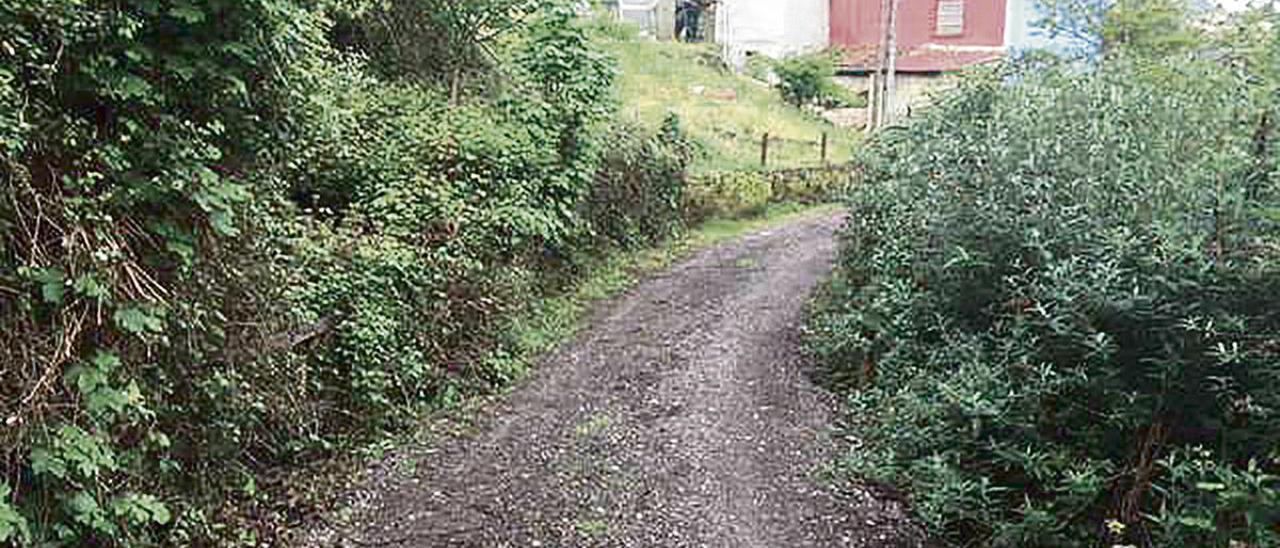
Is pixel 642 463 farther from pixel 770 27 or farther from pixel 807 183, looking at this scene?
pixel 770 27

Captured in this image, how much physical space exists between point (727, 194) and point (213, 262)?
13.4m

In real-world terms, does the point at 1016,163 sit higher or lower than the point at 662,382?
higher

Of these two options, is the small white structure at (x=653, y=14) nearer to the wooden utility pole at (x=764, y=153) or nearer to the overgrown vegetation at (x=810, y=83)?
the overgrown vegetation at (x=810, y=83)

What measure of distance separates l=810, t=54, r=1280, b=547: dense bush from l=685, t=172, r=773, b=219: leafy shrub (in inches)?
348

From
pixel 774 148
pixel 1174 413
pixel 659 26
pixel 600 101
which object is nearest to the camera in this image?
pixel 1174 413

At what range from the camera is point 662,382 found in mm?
8898

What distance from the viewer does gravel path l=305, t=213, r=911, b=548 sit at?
6.00 m

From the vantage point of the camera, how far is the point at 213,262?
492cm

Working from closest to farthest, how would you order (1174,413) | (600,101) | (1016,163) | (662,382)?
1. (1174,413)
2. (1016,163)
3. (662,382)
4. (600,101)

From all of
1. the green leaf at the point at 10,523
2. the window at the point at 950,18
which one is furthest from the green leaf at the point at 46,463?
the window at the point at 950,18

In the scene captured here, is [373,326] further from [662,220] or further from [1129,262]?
[662,220]

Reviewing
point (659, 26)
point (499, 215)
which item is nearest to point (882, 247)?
point (499, 215)

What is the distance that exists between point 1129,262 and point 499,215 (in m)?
5.57

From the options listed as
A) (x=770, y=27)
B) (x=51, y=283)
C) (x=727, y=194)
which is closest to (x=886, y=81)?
(x=770, y=27)
